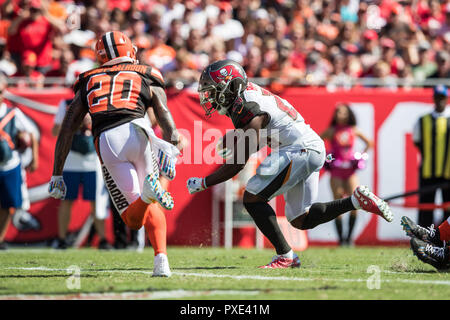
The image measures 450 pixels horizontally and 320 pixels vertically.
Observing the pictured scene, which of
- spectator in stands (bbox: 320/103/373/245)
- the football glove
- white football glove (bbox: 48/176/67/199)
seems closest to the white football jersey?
the football glove

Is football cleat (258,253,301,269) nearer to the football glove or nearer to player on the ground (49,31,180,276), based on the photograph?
player on the ground (49,31,180,276)

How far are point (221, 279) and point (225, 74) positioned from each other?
1.67 meters

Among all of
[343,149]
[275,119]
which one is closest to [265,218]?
[275,119]

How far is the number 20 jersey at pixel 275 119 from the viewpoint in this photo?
6.07 m

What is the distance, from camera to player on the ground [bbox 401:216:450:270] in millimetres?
6074

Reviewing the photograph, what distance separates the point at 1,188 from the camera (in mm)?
9539

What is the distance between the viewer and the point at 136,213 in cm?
570

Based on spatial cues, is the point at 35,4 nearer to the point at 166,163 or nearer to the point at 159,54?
the point at 159,54

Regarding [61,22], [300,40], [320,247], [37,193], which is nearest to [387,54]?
[300,40]

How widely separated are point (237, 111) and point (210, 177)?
58 cm

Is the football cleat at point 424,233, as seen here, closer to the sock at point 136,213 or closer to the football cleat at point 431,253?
the football cleat at point 431,253

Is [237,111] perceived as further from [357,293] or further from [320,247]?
[320,247]

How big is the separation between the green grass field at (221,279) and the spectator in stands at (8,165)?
1.74 meters

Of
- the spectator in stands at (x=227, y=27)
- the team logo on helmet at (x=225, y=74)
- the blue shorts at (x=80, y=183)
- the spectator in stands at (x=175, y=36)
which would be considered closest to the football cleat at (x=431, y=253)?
the team logo on helmet at (x=225, y=74)
